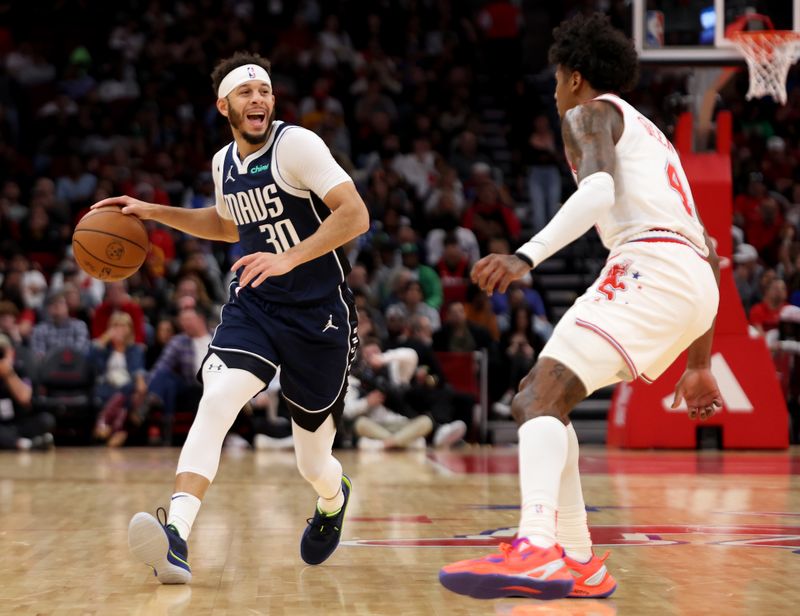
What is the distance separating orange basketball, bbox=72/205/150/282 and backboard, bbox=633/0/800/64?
6.63 meters

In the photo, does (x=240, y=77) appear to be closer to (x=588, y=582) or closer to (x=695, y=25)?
(x=588, y=582)

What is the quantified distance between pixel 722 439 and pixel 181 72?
9.57 m

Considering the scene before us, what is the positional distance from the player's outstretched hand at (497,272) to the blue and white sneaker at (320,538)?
180 cm

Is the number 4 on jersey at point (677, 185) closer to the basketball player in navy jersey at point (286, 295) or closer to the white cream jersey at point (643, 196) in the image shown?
the white cream jersey at point (643, 196)

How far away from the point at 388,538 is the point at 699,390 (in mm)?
A: 1952

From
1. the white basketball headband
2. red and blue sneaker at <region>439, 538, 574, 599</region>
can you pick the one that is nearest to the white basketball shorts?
red and blue sneaker at <region>439, 538, 574, 599</region>

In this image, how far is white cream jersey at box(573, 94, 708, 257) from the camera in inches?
160

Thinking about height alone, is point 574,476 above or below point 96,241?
below

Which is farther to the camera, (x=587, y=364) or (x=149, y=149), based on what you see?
(x=149, y=149)

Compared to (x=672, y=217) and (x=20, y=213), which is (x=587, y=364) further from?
(x=20, y=213)

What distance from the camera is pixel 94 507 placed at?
7098 mm

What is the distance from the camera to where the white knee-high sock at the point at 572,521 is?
13.7 feet

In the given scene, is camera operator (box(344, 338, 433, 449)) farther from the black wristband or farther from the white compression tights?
the black wristband

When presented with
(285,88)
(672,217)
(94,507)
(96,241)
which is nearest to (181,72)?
(285,88)
